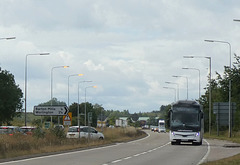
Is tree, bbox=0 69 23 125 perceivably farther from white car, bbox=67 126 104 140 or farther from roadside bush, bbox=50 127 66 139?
roadside bush, bbox=50 127 66 139

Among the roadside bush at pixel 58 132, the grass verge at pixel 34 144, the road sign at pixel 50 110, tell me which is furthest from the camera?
the roadside bush at pixel 58 132

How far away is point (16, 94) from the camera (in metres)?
81.2

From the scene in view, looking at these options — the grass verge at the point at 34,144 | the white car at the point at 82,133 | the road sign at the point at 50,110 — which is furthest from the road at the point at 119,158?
the white car at the point at 82,133

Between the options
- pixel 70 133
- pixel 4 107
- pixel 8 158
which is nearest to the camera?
pixel 8 158

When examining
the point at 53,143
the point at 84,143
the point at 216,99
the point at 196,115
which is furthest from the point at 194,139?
the point at 216,99

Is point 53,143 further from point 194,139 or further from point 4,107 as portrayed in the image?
point 4,107

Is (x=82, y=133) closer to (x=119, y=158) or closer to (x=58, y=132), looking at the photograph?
(x=58, y=132)

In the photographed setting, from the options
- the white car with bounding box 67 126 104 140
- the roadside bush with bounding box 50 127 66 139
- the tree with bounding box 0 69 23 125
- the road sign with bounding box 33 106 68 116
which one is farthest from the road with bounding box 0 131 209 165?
the tree with bounding box 0 69 23 125

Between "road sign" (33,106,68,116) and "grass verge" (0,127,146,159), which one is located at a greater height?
"road sign" (33,106,68,116)

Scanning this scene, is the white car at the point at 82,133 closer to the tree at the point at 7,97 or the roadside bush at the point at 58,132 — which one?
the roadside bush at the point at 58,132

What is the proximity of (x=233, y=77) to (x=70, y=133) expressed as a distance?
26.4 meters

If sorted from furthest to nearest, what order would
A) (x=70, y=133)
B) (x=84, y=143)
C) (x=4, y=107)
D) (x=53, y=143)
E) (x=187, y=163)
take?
(x=4, y=107) < (x=70, y=133) < (x=84, y=143) < (x=53, y=143) < (x=187, y=163)

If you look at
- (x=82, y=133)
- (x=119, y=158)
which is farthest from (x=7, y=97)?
(x=119, y=158)

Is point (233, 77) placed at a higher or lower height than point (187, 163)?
higher
